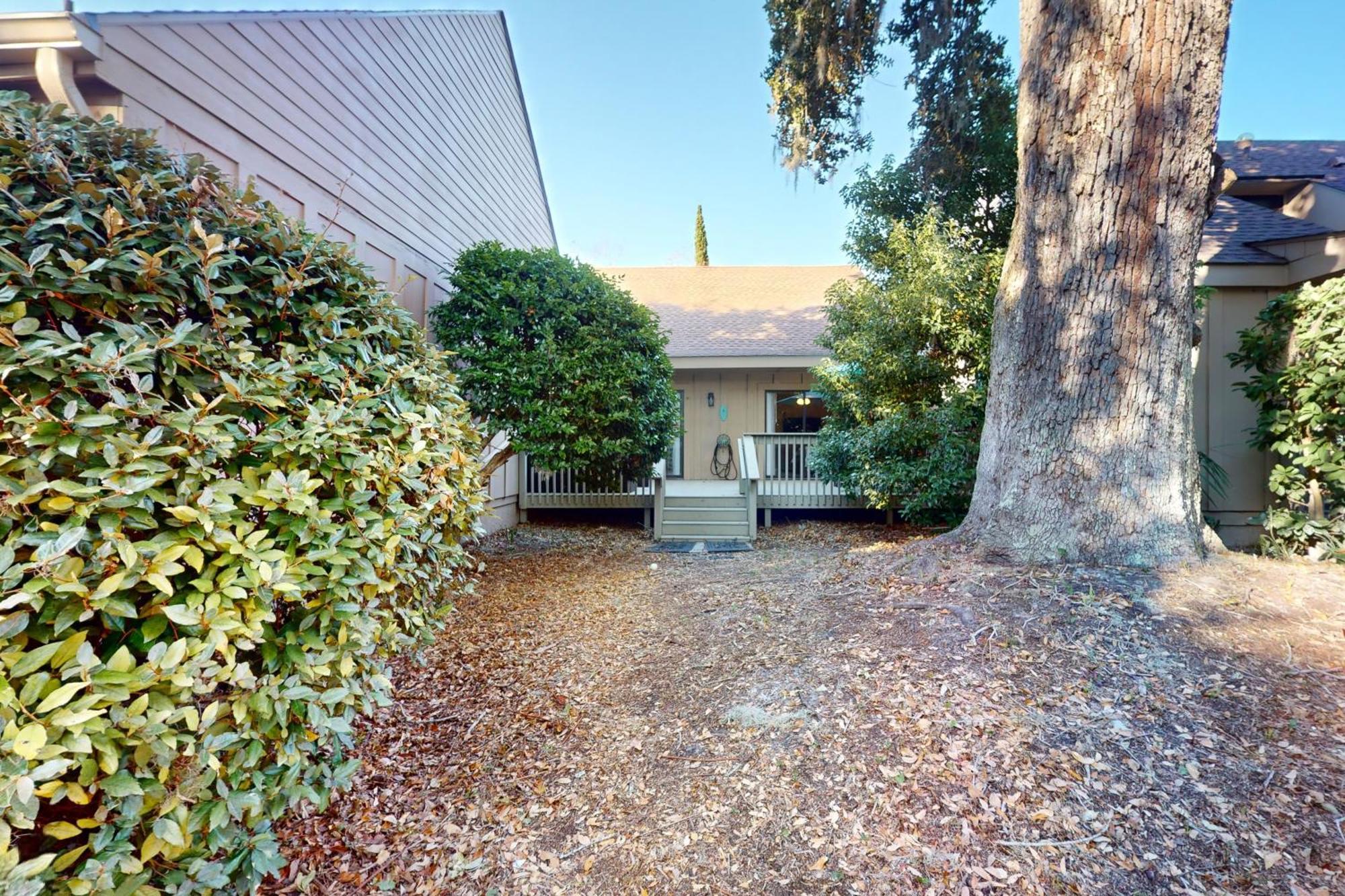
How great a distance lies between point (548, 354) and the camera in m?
6.22

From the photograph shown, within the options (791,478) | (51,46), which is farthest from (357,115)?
(791,478)

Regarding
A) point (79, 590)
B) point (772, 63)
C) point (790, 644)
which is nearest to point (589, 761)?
point (790, 644)

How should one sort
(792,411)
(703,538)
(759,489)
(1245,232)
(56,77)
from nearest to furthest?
1. (56,77)
2. (1245,232)
3. (703,538)
4. (759,489)
5. (792,411)

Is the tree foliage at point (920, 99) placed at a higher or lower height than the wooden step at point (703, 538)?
higher

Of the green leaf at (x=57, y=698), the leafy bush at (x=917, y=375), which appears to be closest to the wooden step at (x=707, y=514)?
the leafy bush at (x=917, y=375)

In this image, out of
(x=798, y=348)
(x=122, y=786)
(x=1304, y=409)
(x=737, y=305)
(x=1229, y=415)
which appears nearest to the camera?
(x=122, y=786)

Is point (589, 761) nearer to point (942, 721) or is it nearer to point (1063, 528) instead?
point (942, 721)

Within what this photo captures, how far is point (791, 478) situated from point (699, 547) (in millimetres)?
2433

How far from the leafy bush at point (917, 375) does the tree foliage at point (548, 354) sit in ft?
9.65

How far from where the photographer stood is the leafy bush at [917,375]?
22.9ft

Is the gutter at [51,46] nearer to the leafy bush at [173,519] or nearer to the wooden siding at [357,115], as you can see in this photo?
the wooden siding at [357,115]

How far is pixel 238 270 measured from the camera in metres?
2.17

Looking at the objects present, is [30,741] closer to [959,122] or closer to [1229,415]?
[959,122]

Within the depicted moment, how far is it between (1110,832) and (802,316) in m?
11.0
